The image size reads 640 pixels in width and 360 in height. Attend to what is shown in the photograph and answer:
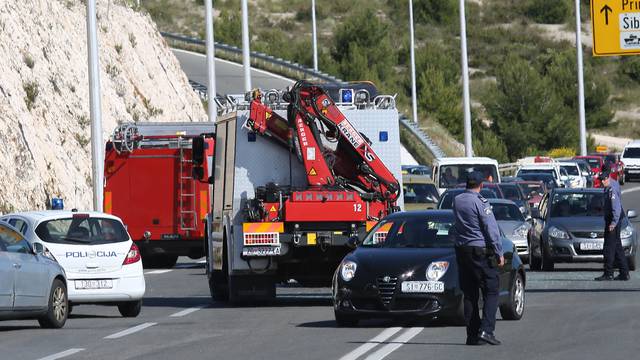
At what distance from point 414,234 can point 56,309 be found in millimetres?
4402

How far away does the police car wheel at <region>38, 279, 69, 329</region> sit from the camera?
1994 cm

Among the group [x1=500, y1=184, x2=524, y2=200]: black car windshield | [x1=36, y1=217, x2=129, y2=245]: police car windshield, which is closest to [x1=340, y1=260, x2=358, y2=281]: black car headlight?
[x1=36, y1=217, x2=129, y2=245]: police car windshield

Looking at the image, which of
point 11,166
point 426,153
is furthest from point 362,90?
point 426,153

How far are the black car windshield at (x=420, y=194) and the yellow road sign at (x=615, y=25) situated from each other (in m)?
9.90

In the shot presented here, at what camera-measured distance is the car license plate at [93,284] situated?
21453mm

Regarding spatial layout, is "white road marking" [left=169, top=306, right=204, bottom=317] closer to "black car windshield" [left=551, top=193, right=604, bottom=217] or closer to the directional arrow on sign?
the directional arrow on sign

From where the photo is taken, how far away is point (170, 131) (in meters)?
34.7

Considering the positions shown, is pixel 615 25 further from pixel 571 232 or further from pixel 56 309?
pixel 56 309

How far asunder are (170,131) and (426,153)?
44.7 m

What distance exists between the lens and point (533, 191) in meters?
47.2

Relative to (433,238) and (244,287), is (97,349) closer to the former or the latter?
(433,238)

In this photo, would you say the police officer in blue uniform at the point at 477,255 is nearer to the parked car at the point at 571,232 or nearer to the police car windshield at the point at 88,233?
the police car windshield at the point at 88,233

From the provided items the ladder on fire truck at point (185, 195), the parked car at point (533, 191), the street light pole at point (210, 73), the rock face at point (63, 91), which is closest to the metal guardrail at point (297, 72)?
the rock face at point (63, 91)

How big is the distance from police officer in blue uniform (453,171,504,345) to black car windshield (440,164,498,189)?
2720 cm
